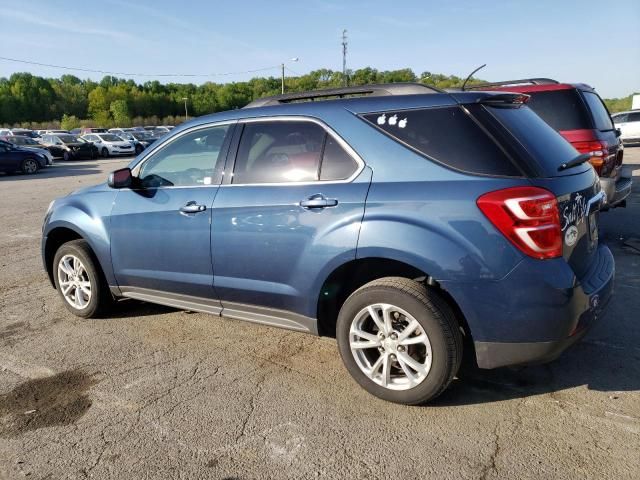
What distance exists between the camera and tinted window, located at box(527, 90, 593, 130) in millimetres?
6148

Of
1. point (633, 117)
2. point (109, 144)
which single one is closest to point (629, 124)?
point (633, 117)

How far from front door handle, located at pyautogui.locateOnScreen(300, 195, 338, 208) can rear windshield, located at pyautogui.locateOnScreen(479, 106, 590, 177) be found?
98 centimetres

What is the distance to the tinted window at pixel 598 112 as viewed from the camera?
6.28m

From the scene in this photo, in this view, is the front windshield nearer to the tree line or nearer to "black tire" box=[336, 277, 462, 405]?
"black tire" box=[336, 277, 462, 405]

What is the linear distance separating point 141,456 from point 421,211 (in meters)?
1.97

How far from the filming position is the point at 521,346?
8.97ft

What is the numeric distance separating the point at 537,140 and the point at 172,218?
2567 mm

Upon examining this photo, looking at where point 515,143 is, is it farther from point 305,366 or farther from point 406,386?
point 305,366

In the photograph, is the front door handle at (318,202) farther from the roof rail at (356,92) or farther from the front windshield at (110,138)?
the front windshield at (110,138)

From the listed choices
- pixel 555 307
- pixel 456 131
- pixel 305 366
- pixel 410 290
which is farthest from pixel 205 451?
pixel 456 131

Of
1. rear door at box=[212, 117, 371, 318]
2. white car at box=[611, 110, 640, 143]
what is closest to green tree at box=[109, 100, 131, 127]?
white car at box=[611, 110, 640, 143]

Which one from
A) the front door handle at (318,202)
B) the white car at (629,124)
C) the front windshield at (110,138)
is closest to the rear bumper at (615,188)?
the front door handle at (318,202)

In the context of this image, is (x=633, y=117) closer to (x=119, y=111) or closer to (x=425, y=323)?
(x=425, y=323)

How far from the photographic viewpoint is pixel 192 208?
147 inches
